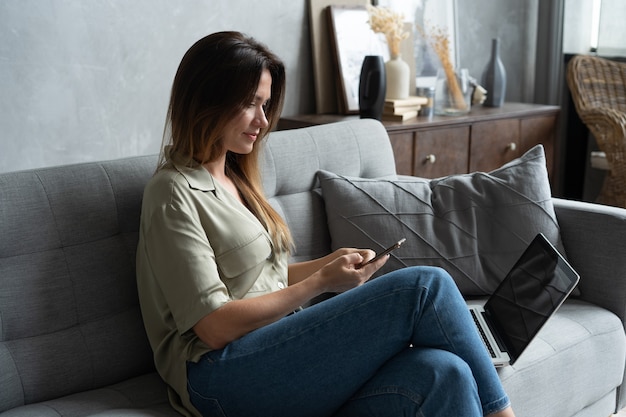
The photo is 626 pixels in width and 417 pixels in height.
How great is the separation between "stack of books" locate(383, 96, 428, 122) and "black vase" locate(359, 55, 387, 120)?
0.46 ft

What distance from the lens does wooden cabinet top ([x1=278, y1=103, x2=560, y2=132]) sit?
10.6 ft

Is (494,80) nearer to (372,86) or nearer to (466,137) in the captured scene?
(466,137)

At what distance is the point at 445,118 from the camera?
3.41 metres

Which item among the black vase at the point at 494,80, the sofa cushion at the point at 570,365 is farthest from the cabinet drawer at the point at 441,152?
the sofa cushion at the point at 570,365

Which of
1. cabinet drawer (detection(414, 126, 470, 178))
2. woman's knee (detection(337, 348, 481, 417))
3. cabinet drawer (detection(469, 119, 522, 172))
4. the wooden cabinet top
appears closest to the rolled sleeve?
woman's knee (detection(337, 348, 481, 417))

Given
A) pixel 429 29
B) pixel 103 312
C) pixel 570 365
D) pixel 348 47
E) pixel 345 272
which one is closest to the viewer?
A: pixel 345 272

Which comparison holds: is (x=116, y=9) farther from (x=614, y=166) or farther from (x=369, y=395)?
(x=614, y=166)

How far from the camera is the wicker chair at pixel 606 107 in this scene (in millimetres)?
3611

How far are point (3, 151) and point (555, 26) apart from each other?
2.86 m

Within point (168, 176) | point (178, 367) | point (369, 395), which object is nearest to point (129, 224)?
point (168, 176)

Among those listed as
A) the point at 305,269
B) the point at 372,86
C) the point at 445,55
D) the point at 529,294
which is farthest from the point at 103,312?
the point at 445,55

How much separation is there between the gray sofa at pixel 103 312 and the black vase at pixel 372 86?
1.01 m

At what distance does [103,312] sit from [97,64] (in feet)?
4.00

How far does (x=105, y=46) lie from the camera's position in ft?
9.02
